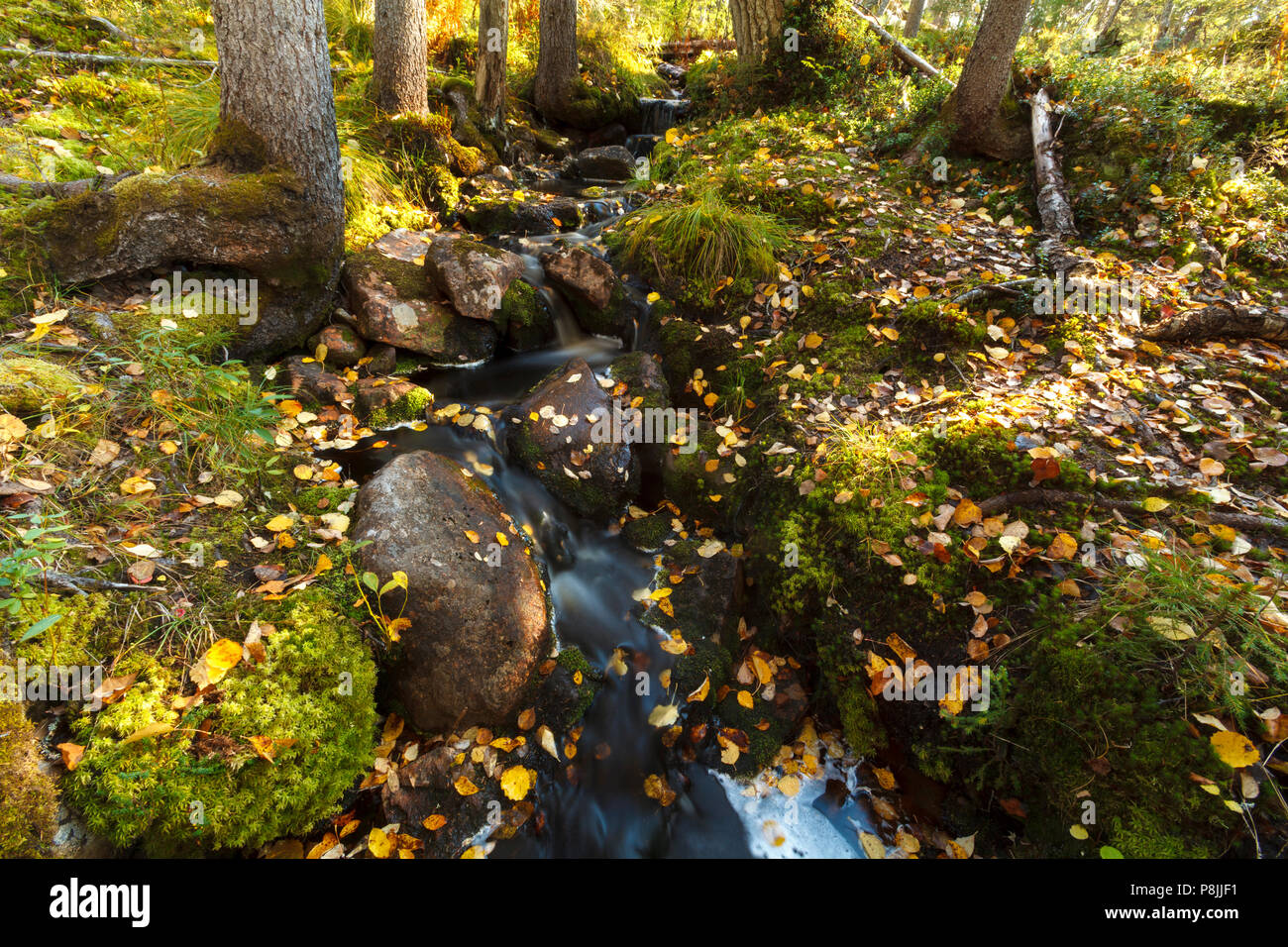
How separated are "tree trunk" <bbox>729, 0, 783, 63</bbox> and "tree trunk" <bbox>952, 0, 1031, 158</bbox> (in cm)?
323

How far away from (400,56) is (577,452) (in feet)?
17.9

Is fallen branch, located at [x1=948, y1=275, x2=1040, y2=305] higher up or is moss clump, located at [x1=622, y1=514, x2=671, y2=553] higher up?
fallen branch, located at [x1=948, y1=275, x2=1040, y2=305]

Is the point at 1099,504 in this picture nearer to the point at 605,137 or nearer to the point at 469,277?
the point at 469,277

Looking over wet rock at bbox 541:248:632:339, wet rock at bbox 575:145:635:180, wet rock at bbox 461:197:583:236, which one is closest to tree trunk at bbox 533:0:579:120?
wet rock at bbox 575:145:635:180

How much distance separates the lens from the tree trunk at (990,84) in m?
5.33

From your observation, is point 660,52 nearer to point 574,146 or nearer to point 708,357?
point 574,146

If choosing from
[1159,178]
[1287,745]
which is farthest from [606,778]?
[1159,178]

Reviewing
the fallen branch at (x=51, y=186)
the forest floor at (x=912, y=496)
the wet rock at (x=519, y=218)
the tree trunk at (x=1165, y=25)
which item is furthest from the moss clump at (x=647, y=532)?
the tree trunk at (x=1165, y=25)

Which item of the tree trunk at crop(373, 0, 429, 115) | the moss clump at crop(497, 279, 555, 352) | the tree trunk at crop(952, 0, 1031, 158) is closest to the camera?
the moss clump at crop(497, 279, 555, 352)

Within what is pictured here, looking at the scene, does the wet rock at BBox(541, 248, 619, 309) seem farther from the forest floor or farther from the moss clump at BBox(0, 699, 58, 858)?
the moss clump at BBox(0, 699, 58, 858)

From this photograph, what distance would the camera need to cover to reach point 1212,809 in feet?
6.43

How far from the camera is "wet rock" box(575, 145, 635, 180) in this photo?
26.7 ft

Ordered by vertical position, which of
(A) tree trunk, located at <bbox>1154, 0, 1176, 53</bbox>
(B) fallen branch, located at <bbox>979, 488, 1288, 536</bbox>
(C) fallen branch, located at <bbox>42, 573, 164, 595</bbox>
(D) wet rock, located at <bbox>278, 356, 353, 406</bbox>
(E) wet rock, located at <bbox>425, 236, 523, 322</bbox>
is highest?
(A) tree trunk, located at <bbox>1154, 0, 1176, 53</bbox>

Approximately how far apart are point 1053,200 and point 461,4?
29.4 feet
